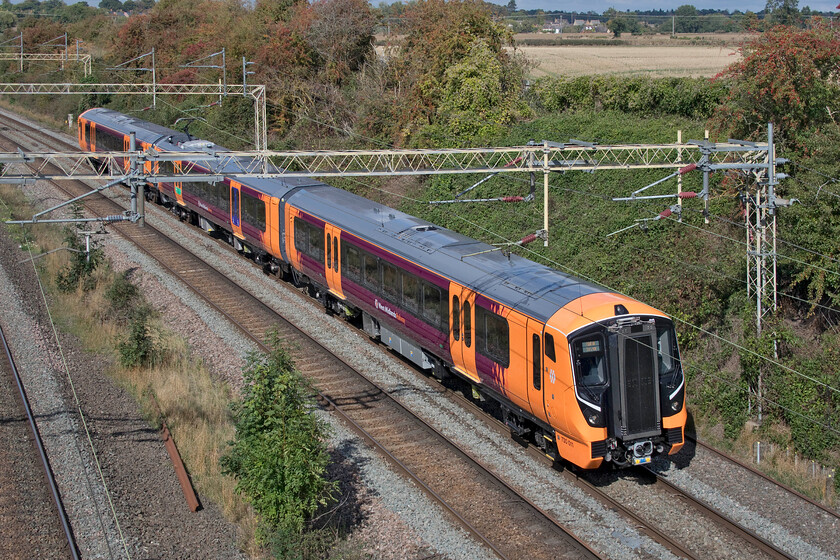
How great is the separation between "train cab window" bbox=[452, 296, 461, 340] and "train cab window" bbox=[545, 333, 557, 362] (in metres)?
2.64

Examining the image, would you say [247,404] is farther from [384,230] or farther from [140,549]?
[384,230]

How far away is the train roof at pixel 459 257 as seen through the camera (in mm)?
12750

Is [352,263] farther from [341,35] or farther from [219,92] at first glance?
[341,35]

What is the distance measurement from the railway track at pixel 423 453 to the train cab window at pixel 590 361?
195 centimetres

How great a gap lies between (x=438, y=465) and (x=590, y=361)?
10.1ft

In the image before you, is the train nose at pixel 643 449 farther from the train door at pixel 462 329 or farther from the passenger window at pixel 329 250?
the passenger window at pixel 329 250

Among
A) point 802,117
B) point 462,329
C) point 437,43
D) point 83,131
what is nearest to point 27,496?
point 462,329

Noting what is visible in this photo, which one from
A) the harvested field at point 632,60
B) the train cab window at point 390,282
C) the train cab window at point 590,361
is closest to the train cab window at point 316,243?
the train cab window at point 390,282

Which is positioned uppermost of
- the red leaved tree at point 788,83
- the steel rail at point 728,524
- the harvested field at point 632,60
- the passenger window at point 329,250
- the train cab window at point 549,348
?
the harvested field at point 632,60

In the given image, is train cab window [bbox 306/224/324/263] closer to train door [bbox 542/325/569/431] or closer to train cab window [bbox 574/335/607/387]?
train door [bbox 542/325/569/431]

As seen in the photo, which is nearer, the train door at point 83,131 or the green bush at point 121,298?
the green bush at point 121,298

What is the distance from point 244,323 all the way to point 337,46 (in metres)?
26.9

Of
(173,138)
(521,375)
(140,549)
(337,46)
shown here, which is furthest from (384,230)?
(337,46)

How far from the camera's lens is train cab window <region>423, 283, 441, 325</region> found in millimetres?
15008
